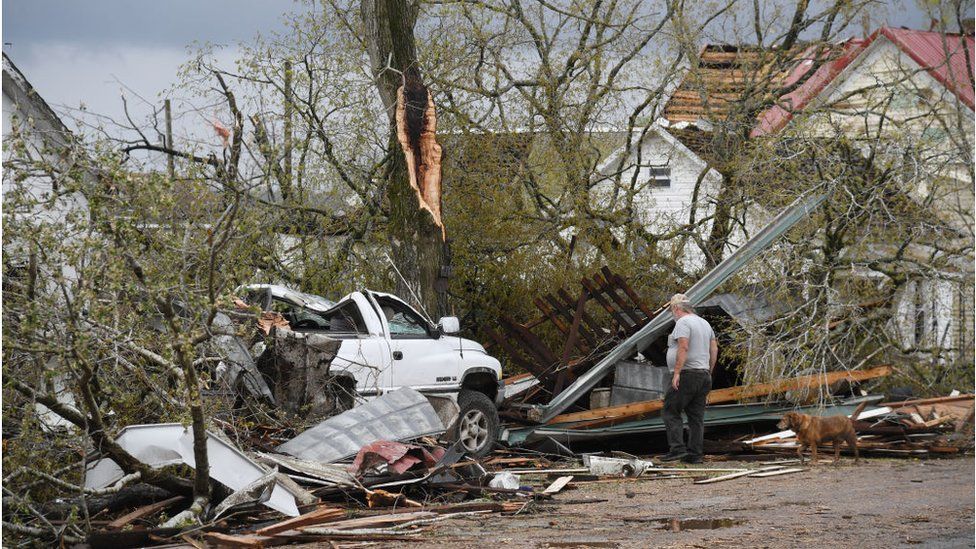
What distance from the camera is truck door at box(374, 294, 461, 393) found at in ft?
41.0

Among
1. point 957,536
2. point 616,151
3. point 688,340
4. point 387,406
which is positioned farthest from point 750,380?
point 616,151

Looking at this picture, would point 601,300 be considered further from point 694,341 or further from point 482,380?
point 482,380

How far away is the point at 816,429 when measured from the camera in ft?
43.6

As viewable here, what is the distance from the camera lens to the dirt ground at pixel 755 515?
764cm

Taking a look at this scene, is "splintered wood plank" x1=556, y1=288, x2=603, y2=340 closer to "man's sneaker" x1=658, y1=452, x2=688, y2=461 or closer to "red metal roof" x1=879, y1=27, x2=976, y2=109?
"man's sneaker" x1=658, y1=452, x2=688, y2=461

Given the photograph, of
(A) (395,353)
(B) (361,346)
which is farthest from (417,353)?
(B) (361,346)

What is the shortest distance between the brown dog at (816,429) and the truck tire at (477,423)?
3528 millimetres

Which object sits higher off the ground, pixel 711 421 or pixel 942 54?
pixel 942 54

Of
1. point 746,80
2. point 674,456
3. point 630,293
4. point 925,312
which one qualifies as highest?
point 746,80

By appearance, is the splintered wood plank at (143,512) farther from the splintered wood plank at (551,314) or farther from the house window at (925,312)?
the house window at (925,312)

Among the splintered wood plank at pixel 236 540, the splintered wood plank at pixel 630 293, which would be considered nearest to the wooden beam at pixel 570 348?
the splintered wood plank at pixel 630 293

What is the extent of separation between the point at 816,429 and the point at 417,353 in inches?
189

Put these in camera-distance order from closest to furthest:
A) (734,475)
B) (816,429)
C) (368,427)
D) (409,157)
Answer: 1. (368,427)
2. (734,475)
3. (816,429)
4. (409,157)

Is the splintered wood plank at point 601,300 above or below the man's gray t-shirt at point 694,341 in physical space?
above
